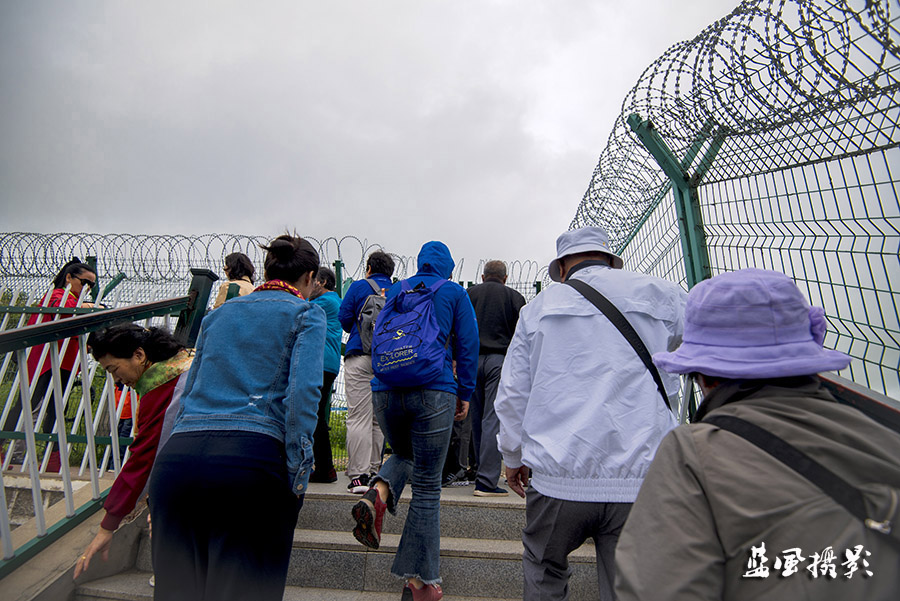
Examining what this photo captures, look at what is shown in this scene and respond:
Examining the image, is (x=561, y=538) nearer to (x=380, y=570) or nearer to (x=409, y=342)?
(x=409, y=342)

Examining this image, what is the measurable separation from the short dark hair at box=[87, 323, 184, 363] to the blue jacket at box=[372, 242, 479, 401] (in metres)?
1.09

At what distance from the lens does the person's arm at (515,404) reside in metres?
2.21

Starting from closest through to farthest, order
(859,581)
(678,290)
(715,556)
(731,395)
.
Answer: (859,581) < (715,556) < (731,395) < (678,290)

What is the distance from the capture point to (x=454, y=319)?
3.15 meters

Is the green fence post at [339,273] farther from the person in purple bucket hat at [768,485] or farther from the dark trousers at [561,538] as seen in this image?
the person in purple bucket hat at [768,485]

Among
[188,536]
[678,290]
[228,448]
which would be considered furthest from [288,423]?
[678,290]

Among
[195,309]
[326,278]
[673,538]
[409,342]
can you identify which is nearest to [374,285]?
[326,278]

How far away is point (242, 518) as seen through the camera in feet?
5.76

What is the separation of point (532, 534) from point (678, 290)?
1.12m

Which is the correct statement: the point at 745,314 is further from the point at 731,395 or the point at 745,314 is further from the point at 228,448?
the point at 228,448

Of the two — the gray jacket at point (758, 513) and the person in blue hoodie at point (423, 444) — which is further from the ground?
the gray jacket at point (758, 513)

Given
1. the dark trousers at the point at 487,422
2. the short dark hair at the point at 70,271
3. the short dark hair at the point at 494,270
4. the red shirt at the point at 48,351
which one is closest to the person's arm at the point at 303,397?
the dark trousers at the point at 487,422

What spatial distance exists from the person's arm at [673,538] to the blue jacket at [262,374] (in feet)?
4.11

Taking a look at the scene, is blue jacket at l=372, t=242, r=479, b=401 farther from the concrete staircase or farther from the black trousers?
the black trousers
